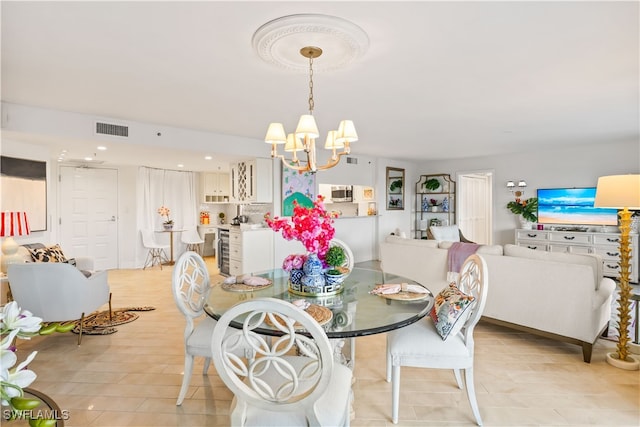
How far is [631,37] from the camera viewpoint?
2.26 metres

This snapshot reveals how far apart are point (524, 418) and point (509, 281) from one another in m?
1.39

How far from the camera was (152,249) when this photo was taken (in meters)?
7.30

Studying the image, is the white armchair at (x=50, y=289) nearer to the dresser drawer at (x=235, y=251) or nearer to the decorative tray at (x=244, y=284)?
the decorative tray at (x=244, y=284)

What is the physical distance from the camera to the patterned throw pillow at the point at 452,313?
6.71ft

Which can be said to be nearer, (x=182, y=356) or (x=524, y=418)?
(x=524, y=418)

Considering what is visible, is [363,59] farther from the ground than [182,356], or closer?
farther from the ground

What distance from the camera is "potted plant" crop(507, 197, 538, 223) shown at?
6.89m

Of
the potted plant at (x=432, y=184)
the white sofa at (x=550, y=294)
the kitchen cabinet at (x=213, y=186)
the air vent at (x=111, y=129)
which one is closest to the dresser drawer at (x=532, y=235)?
the potted plant at (x=432, y=184)

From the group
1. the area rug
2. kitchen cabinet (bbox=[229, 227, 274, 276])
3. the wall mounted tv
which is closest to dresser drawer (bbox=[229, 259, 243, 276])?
kitchen cabinet (bbox=[229, 227, 274, 276])

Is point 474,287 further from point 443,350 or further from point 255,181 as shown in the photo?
point 255,181

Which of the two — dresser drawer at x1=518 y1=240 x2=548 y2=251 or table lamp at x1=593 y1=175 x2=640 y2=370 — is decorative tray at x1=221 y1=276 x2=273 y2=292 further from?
dresser drawer at x1=518 y1=240 x2=548 y2=251

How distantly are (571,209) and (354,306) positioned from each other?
6.33 meters

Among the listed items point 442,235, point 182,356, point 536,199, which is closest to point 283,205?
point 442,235

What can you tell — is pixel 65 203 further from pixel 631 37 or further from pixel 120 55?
pixel 631 37
